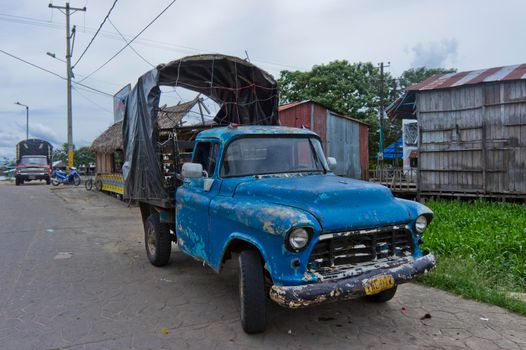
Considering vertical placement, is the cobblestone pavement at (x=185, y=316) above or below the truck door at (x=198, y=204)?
below

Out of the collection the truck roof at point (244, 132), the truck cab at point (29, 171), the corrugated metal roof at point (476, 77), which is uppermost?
the corrugated metal roof at point (476, 77)

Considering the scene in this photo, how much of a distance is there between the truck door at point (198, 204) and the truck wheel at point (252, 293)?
986 millimetres

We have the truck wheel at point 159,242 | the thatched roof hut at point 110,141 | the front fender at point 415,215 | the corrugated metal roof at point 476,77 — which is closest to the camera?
the front fender at point 415,215

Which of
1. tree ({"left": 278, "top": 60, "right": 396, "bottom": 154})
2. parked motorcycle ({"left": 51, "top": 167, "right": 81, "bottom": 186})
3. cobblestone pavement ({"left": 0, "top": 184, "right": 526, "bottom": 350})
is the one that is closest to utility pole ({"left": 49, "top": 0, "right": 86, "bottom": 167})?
parked motorcycle ({"left": 51, "top": 167, "right": 81, "bottom": 186})

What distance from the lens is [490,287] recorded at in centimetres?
523

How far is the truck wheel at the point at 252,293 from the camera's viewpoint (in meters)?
3.85

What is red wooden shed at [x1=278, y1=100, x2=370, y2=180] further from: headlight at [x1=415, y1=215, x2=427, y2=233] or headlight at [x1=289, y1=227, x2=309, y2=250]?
Result: headlight at [x1=289, y1=227, x2=309, y2=250]

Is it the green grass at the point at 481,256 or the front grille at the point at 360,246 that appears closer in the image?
the front grille at the point at 360,246

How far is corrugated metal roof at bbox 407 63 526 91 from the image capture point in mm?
12141

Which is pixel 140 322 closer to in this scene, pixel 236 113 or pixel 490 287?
pixel 490 287

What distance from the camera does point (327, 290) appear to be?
348 cm

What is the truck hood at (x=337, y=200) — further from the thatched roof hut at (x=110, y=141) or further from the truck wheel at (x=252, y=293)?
the thatched roof hut at (x=110, y=141)

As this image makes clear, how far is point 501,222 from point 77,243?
28.7 ft

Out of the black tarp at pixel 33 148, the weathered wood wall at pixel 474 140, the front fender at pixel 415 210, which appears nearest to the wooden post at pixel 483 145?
the weathered wood wall at pixel 474 140
